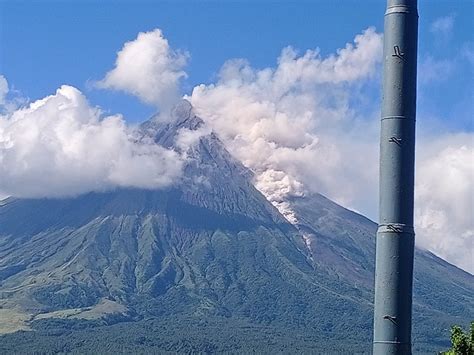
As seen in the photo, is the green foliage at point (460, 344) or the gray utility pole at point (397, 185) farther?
the green foliage at point (460, 344)

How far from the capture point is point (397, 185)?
75.5 feet

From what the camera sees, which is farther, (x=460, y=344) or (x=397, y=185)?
(x=460, y=344)

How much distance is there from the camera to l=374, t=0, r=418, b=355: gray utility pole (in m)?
22.7

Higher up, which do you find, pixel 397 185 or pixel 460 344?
pixel 397 185

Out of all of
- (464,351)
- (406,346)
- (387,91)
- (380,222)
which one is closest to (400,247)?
(380,222)

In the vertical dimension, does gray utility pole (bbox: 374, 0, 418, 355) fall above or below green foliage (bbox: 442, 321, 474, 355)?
above

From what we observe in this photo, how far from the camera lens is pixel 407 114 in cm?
2331

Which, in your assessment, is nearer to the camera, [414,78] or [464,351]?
[414,78]

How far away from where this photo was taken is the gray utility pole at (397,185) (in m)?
22.7

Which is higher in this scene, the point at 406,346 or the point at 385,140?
the point at 385,140

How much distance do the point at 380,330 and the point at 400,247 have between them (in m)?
2.08

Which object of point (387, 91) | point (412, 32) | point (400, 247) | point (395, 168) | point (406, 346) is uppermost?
point (412, 32)

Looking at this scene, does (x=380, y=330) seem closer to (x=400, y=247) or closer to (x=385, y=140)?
(x=400, y=247)

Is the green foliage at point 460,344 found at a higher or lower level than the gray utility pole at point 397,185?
lower
